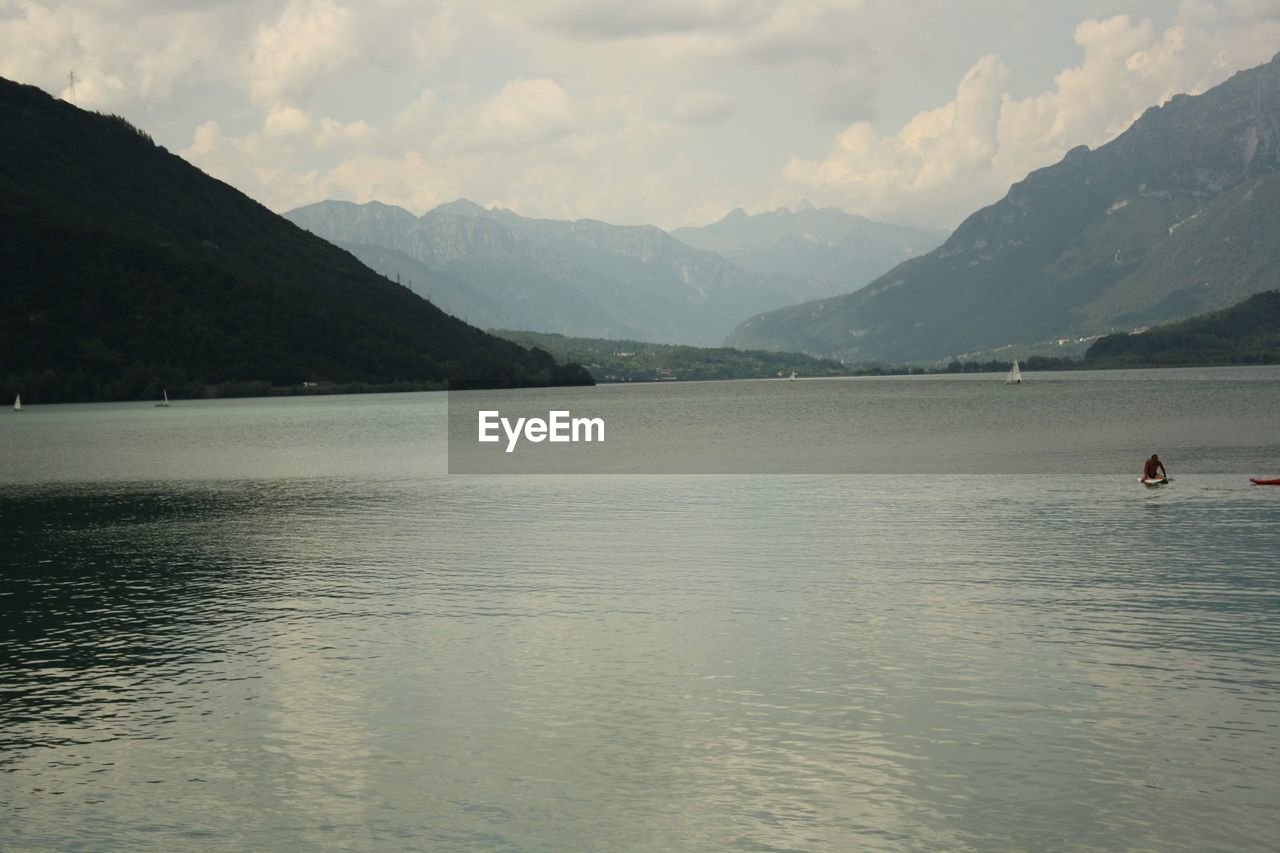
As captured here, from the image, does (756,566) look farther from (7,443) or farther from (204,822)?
(7,443)

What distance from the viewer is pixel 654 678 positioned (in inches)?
1249

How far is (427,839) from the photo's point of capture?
21.3m

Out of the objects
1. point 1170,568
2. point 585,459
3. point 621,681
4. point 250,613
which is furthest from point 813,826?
point 585,459

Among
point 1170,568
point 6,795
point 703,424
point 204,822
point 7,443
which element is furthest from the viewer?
point 703,424

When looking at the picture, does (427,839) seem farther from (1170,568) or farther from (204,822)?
(1170,568)

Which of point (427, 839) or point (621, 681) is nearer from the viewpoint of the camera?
point (427, 839)

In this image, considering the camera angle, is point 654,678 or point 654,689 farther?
point 654,678

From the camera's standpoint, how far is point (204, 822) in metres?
22.3

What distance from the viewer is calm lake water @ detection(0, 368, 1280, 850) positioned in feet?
72.7

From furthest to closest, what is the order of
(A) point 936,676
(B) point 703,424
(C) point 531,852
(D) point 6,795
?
(B) point 703,424, (A) point 936,676, (D) point 6,795, (C) point 531,852

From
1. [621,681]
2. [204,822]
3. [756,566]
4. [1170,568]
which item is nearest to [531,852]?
[204,822]

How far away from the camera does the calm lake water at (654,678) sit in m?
22.2

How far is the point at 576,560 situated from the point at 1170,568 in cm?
2366

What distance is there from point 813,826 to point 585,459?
3760 inches
